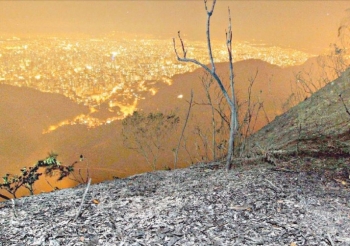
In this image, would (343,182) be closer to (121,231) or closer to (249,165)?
(249,165)

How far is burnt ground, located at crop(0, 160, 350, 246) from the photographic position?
173 inches

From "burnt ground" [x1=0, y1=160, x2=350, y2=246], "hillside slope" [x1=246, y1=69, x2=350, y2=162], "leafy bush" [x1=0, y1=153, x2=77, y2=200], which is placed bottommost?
"leafy bush" [x1=0, y1=153, x2=77, y2=200]

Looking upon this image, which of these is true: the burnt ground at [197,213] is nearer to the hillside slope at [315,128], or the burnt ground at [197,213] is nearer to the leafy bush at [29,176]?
the hillside slope at [315,128]

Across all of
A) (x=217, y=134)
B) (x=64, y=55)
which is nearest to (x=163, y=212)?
(x=217, y=134)

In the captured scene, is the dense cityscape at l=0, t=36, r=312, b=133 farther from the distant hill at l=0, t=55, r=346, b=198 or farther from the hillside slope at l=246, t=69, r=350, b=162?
the hillside slope at l=246, t=69, r=350, b=162

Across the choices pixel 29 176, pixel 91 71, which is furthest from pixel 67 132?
pixel 29 176

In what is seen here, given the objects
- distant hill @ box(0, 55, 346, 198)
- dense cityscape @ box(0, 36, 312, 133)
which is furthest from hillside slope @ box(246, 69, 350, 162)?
dense cityscape @ box(0, 36, 312, 133)

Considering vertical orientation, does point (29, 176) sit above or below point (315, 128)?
below

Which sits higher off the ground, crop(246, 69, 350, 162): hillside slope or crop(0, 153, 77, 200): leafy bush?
crop(246, 69, 350, 162): hillside slope

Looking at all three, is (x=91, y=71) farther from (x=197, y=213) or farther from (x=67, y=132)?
(x=197, y=213)

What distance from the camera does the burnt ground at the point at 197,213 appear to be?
173 inches

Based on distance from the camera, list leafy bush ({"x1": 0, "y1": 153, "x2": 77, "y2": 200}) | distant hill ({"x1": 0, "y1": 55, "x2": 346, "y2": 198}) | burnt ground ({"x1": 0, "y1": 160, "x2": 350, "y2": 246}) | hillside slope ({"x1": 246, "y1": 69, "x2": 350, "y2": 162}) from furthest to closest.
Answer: distant hill ({"x1": 0, "y1": 55, "x2": 346, "y2": 198}) < leafy bush ({"x1": 0, "y1": 153, "x2": 77, "y2": 200}) < hillside slope ({"x1": 246, "y1": 69, "x2": 350, "y2": 162}) < burnt ground ({"x1": 0, "y1": 160, "x2": 350, "y2": 246})

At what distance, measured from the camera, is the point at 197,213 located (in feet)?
16.8

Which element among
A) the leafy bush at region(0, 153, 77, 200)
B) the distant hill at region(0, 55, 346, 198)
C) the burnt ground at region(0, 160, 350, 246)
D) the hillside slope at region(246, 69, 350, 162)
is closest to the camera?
the burnt ground at region(0, 160, 350, 246)
